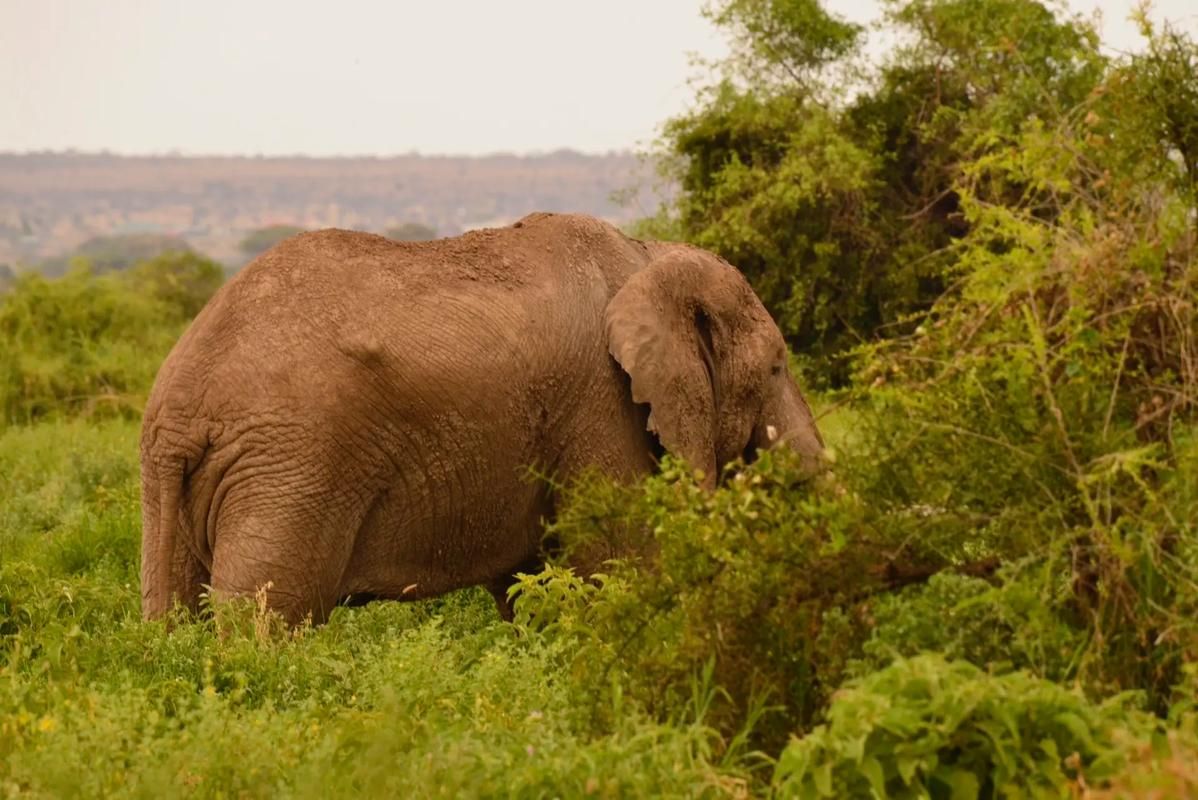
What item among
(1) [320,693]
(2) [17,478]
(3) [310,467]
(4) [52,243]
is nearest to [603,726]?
(1) [320,693]

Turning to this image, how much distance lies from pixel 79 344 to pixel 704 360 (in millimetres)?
12054

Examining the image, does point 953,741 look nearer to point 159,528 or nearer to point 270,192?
point 159,528

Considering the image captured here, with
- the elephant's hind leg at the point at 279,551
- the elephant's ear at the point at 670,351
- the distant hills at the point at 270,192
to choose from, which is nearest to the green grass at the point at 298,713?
the elephant's hind leg at the point at 279,551

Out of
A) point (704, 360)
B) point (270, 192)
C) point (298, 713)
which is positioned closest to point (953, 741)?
point (298, 713)

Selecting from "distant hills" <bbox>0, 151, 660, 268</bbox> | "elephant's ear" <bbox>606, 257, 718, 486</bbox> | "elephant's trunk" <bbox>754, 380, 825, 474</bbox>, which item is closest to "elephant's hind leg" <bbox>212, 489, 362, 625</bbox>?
"elephant's ear" <bbox>606, 257, 718, 486</bbox>

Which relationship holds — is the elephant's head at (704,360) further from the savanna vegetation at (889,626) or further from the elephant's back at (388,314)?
the savanna vegetation at (889,626)

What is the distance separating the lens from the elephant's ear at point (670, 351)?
27.8ft

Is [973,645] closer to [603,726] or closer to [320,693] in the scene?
[603,726]

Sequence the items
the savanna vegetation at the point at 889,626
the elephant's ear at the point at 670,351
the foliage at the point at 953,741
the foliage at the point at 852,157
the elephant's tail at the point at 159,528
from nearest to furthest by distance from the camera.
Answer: the foliage at the point at 953,741 → the savanna vegetation at the point at 889,626 → the elephant's tail at the point at 159,528 → the elephant's ear at the point at 670,351 → the foliage at the point at 852,157

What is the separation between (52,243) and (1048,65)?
406ft

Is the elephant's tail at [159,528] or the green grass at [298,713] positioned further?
the elephant's tail at [159,528]

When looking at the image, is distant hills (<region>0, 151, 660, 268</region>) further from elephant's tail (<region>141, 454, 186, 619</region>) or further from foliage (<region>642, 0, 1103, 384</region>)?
elephant's tail (<region>141, 454, 186, 619</region>)

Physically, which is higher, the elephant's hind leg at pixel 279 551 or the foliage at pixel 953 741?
the foliage at pixel 953 741

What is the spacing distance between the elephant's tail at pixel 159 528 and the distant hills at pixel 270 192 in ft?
374
